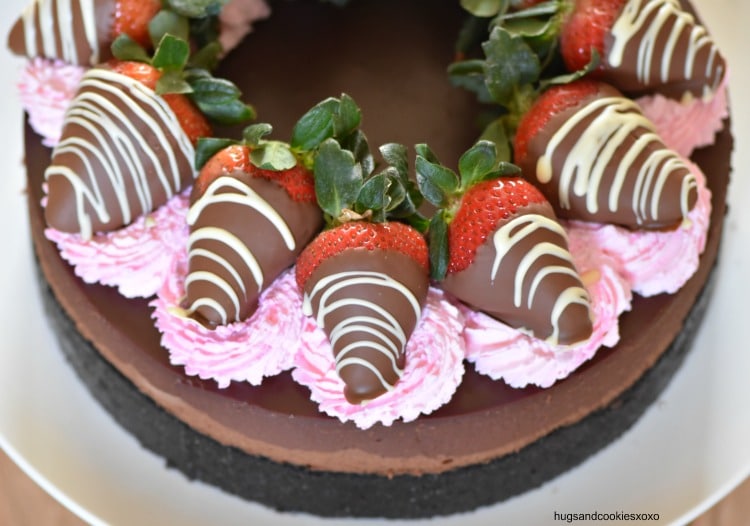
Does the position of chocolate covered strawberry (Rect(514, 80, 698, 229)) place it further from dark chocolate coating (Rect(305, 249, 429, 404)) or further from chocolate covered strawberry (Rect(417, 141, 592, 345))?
dark chocolate coating (Rect(305, 249, 429, 404))

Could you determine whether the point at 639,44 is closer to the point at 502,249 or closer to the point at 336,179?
the point at 502,249

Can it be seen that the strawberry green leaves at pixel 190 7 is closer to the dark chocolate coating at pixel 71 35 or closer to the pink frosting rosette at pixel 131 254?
the dark chocolate coating at pixel 71 35

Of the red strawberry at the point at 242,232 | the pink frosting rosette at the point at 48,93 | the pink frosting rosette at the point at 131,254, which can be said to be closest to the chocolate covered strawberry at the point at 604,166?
the red strawberry at the point at 242,232

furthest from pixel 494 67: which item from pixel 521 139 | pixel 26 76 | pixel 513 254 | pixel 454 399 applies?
pixel 26 76

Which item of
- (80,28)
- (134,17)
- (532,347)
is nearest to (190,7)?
(134,17)

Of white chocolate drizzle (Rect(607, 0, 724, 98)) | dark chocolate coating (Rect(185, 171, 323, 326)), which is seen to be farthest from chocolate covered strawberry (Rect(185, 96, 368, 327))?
white chocolate drizzle (Rect(607, 0, 724, 98))

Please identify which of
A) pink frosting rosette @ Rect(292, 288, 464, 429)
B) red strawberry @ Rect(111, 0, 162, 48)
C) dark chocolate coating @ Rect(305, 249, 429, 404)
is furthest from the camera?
red strawberry @ Rect(111, 0, 162, 48)

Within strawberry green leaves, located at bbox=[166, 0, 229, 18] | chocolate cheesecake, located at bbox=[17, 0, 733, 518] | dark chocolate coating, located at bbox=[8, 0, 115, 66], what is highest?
strawberry green leaves, located at bbox=[166, 0, 229, 18]
